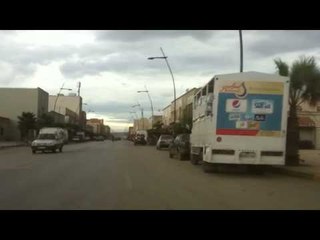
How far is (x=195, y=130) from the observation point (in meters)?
29.1

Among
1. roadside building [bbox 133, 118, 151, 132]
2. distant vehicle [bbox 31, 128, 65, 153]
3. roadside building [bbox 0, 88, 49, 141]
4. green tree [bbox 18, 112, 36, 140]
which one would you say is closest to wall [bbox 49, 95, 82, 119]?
roadside building [bbox 133, 118, 151, 132]

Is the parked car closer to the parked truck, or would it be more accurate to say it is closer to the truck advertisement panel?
the parked truck

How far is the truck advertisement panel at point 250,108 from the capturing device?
2250 cm

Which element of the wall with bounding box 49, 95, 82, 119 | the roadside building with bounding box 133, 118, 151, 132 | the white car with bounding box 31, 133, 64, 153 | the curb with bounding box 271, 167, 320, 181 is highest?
the wall with bounding box 49, 95, 82, 119

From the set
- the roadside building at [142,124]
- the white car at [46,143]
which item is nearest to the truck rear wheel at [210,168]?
the white car at [46,143]

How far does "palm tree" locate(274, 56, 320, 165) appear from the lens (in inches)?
1076

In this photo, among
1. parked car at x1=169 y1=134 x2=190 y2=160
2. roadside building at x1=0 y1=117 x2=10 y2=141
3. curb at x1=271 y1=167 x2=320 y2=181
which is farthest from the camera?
roadside building at x1=0 y1=117 x2=10 y2=141

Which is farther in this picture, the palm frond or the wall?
the wall

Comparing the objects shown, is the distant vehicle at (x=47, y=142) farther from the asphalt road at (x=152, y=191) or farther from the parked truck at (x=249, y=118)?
the parked truck at (x=249, y=118)

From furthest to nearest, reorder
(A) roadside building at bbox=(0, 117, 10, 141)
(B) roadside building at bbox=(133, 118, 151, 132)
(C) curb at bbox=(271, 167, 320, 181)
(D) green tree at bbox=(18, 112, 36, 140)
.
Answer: (B) roadside building at bbox=(133, 118, 151, 132) < (A) roadside building at bbox=(0, 117, 10, 141) < (D) green tree at bbox=(18, 112, 36, 140) < (C) curb at bbox=(271, 167, 320, 181)

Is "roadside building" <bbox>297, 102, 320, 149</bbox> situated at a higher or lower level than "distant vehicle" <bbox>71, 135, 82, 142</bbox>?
higher
